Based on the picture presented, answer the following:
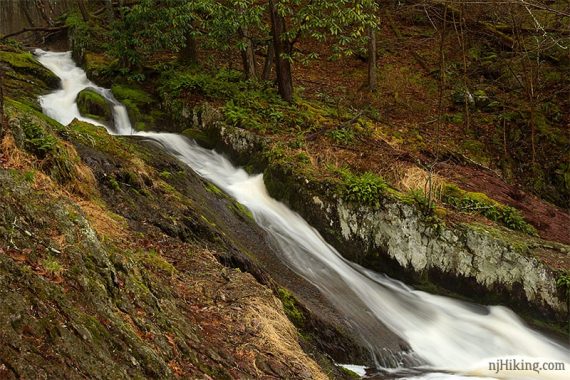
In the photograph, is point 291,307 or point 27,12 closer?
point 291,307

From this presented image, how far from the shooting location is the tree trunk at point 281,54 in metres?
13.3

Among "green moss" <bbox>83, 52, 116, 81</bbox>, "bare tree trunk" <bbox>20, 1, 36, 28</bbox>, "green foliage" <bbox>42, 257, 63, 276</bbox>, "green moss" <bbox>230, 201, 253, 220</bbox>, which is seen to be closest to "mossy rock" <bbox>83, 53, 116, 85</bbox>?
"green moss" <bbox>83, 52, 116, 81</bbox>

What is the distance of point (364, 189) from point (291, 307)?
433 cm

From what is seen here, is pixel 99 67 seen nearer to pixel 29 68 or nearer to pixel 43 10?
pixel 29 68

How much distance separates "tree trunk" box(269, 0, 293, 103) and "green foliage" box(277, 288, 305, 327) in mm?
8361

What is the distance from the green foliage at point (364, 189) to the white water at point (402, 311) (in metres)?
1.08

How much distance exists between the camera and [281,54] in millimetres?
13375

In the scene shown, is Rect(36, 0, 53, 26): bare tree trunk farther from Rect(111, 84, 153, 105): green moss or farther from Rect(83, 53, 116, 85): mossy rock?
Rect(111, 84, 153, 105): green moss

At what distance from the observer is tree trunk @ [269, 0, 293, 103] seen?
1328 centimetres

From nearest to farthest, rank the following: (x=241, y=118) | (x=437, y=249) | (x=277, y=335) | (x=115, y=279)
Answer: (x=115, y=279) → (x=277, y=335) → (x=437, y=249) → (x=241, y=118)

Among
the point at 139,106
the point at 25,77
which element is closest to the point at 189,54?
the point at 139,106

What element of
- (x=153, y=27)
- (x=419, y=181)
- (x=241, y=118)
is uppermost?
(x=153, y=27)

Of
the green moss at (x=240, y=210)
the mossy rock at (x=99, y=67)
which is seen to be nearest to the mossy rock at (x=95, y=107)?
the mossy rock at (x=99, y=67)

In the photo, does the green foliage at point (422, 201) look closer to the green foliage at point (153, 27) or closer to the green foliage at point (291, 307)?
the green foliage at point (291, 307)
